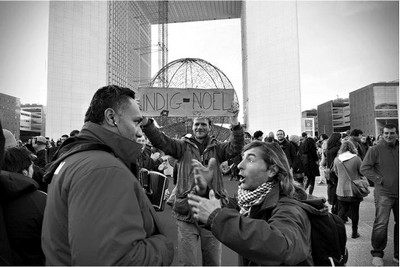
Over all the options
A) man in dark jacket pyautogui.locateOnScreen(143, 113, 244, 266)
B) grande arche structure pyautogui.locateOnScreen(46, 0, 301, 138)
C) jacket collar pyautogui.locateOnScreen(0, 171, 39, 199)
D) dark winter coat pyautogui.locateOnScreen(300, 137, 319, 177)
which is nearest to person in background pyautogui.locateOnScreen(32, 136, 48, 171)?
man in dark jacket pyautogui.locateOnScreen(143, 113, 244, 266)

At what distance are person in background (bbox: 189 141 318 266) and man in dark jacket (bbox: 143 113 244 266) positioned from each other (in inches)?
35.6

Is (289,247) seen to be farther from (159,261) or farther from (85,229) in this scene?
(85,229)

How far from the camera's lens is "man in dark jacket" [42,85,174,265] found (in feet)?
3.09

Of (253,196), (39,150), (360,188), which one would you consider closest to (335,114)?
(360,188)

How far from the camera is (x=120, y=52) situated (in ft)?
77.3

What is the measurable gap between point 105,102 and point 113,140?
0.21 m

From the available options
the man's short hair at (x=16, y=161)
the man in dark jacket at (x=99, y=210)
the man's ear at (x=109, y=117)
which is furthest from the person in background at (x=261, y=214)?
the man's short hair at (x=16, y=161)

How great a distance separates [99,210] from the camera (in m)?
0.95

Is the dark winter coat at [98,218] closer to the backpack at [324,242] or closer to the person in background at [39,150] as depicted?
the backpack at [324,242]

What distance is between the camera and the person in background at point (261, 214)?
1171 millimetres

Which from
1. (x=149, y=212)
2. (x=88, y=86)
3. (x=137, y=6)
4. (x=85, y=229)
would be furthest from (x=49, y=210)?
(x=137, y=6)

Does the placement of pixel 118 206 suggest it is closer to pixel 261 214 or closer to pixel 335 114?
pixel 261 214

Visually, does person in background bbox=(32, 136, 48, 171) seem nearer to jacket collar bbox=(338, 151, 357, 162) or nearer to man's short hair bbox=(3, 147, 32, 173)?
man's short hair bbox=(3, 147, 32, 173)

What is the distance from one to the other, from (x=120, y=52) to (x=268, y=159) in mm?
23645
